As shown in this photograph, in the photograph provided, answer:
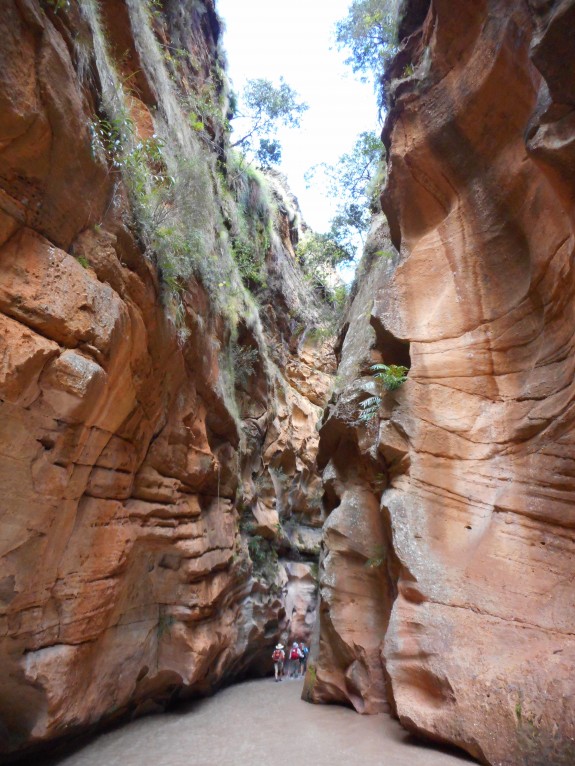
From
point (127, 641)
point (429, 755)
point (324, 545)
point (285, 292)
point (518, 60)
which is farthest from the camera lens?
point (285, 292)

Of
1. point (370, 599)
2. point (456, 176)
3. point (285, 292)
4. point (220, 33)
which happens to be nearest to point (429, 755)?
point (370, 599)

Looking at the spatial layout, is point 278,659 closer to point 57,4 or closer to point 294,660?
point 294,660

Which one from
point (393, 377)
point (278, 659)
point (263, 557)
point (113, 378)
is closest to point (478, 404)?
point (393, 377)

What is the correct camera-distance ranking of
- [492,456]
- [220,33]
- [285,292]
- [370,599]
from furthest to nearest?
[285,292]
[220,33]
[370,599]
[492,456]

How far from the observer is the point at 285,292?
18750 millimetres

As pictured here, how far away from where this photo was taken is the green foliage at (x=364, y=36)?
43.8ft

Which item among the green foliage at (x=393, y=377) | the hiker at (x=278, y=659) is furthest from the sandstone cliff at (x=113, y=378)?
the green foliage at (x=393, y=377)

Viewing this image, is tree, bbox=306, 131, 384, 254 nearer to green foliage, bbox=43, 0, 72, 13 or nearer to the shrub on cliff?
the shrub on cliff

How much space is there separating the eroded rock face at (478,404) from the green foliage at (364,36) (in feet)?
15.6

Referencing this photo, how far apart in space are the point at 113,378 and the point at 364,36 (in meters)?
13.6

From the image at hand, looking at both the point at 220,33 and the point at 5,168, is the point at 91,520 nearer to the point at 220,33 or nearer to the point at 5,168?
the point at 5,168

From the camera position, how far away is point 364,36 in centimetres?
1398

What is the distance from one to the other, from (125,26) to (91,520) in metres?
7.98

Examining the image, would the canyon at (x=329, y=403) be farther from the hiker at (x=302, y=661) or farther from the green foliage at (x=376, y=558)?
the hiker at (x=302, y=661)
